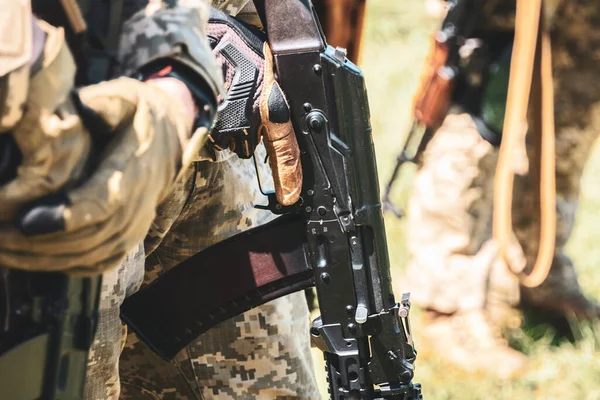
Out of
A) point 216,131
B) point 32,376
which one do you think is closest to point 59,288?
point 32,376

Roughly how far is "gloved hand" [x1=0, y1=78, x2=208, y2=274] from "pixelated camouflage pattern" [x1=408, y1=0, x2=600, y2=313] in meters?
2.17

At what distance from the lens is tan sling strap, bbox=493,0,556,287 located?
105 inches

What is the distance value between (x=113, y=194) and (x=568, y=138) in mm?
2484

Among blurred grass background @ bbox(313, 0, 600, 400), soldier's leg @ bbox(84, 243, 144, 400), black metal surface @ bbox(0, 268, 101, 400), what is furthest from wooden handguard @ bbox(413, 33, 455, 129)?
black metal surface @ bbox(0, 268, 101, 400)

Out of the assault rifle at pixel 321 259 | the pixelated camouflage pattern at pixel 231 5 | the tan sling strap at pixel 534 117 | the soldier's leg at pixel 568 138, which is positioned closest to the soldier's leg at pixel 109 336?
the assault rifle at pixel 321 259

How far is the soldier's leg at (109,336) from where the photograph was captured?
160 centimetres

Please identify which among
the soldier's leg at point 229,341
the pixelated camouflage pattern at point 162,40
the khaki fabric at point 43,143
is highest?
the pixelated camouflage pattern at point 162,40

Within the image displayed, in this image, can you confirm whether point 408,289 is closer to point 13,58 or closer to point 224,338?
point 224,338

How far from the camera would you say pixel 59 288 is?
43.8 inches

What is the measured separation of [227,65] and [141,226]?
2.04 feet

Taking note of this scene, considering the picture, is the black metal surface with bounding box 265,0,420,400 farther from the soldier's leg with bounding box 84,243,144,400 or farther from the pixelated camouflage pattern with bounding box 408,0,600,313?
the pixelated camouflage pattern with bounding box 408,0,600,313

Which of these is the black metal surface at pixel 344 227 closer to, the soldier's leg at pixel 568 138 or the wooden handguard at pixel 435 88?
the wooden handguard at pixel 435 88

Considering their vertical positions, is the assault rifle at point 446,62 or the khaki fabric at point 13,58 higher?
the khaki fabric at point 13,58

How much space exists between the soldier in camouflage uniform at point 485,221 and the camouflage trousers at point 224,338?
4.35 feet
